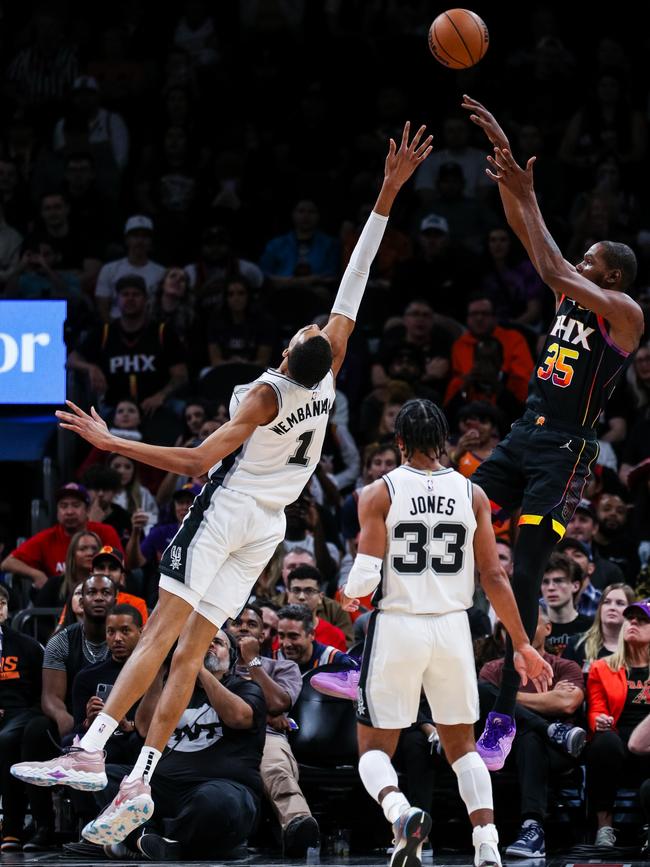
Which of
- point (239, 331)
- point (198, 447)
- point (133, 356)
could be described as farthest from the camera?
point (239, 331)

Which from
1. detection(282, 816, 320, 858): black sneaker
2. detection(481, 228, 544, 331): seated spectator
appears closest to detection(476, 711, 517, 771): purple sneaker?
detection(282, 816, 320, 858): black sneaker

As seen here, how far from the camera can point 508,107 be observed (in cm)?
1783

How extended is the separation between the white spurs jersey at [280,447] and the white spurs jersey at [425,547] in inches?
26.4

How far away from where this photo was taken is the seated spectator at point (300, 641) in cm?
1058

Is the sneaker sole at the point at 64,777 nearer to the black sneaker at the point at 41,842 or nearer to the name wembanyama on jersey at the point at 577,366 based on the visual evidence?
the black sneaker at the point at 41,842

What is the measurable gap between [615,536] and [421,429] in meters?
4.97

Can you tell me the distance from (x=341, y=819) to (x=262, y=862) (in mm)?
1160

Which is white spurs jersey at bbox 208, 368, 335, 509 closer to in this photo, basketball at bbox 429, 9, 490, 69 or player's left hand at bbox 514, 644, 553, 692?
player's left hand at bbox 514, 644, 553, 692

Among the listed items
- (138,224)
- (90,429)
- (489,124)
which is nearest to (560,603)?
(489,124)

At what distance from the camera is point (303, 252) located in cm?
1628

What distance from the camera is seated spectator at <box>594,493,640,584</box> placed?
12.3 meters

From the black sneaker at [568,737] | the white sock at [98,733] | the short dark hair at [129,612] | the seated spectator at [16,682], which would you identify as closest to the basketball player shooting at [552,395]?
the black sneaker at [568,737]

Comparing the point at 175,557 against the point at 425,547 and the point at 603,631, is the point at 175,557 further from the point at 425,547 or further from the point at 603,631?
the point at 603,631

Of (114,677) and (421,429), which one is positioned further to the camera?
(114,677)
